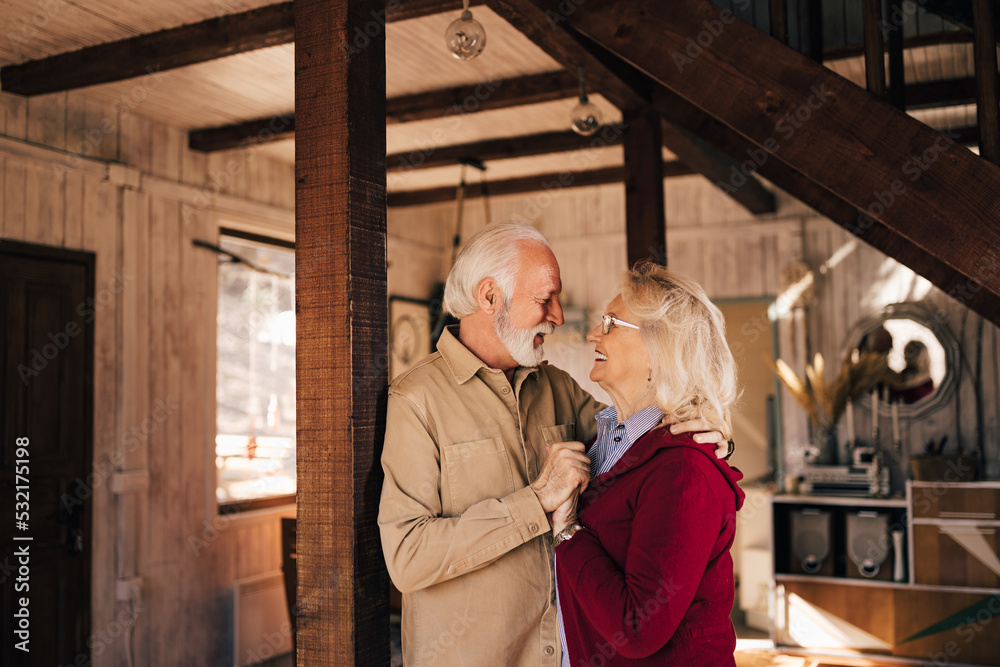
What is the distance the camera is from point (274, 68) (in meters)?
4.65

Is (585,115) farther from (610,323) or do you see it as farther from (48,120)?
(48,120)

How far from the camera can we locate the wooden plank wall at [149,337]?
479cm

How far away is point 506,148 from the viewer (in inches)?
244

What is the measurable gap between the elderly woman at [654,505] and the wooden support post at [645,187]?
2.32m

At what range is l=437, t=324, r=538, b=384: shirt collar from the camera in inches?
81.7

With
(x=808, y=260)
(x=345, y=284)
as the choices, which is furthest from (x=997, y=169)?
(x=808, y=260)

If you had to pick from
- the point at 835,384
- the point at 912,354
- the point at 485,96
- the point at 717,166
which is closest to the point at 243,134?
the point at 485,96

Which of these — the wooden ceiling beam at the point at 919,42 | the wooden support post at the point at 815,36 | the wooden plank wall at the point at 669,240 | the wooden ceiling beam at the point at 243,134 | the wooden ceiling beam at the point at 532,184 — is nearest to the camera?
the wooden support post at the point at 815,36

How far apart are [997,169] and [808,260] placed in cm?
521

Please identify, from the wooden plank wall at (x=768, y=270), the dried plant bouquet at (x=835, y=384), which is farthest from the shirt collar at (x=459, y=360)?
the wooden plank wall at (x=768, y=270)

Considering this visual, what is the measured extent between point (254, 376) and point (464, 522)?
4861 millimetres

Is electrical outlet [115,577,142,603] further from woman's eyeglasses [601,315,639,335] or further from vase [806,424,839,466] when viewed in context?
vase [806,424,839,466]

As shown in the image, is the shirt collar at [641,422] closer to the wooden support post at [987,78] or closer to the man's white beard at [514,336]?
the man's white beard at [514,336]

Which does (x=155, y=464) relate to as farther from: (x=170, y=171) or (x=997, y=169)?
(x=997, y=169)
